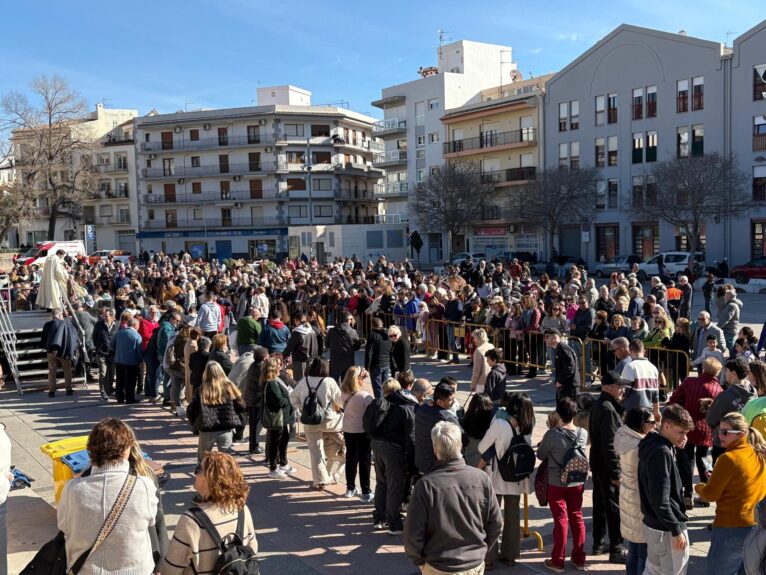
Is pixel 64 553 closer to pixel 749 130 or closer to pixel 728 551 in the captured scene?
pixel 728 551

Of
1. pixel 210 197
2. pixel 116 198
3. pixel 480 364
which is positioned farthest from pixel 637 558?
pixel 116 198

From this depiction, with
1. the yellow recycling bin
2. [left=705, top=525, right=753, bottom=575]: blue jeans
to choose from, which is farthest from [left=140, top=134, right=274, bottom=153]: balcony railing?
[left=705, top=525, right=753, bottom=575]: blue jeans

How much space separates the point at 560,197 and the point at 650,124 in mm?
6579

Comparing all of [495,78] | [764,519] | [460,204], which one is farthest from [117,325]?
[495,78]

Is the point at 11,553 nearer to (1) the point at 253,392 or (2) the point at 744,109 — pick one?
(1) the point at 253,392

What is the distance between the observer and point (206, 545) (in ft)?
13.9

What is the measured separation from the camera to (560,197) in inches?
1730

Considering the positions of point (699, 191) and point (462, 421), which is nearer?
point (462, 421)

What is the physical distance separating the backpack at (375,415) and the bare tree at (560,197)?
126 ft

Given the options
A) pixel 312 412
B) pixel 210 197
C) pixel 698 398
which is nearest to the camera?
pixel 698 398

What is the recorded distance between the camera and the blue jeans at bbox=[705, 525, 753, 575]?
5.46m

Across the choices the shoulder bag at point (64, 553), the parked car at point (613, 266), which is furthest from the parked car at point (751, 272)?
the shoulder bag at point (64, 553)

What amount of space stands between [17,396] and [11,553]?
8.79 m

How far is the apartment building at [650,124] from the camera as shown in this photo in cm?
3894
